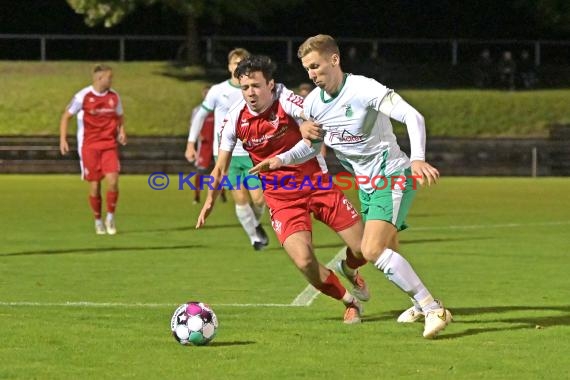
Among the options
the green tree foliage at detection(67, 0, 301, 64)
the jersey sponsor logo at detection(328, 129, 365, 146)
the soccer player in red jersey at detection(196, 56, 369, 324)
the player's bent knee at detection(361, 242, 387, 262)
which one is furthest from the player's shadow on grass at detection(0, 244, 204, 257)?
the green tree foliage at detection(67, 0, 301, 64)

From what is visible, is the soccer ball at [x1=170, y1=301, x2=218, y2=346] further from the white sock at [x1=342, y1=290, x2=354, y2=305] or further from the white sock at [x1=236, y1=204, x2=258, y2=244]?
the white sock at [x1=236, y1=204, x2=258, y2=244]

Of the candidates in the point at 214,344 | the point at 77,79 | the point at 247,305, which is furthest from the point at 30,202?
the point at 77,79

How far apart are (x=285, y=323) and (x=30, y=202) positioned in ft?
48.3

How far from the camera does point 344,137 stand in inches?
375

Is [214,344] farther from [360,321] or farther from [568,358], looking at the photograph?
[568,358]

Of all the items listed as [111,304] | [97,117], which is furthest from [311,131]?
[97,117]

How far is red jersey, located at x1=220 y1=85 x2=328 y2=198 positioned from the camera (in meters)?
9.96

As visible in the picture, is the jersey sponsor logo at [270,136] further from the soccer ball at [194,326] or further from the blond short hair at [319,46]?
the soccer ball at [194,326]

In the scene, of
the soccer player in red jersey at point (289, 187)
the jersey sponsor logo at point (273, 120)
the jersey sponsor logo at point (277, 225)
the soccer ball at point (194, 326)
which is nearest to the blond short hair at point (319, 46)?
the soccer player in red jersey at point (289, 187)

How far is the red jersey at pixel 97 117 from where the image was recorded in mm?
17750

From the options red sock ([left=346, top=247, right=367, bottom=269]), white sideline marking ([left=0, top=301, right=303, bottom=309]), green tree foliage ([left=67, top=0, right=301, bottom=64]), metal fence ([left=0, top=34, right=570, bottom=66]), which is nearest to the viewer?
red sock ([left=346, top=247, right=367, bottom=269])

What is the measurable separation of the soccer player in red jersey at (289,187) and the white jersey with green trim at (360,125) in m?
0.32

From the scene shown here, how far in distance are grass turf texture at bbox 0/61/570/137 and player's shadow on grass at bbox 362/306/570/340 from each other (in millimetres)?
29930

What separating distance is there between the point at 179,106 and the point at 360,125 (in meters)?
32.5
